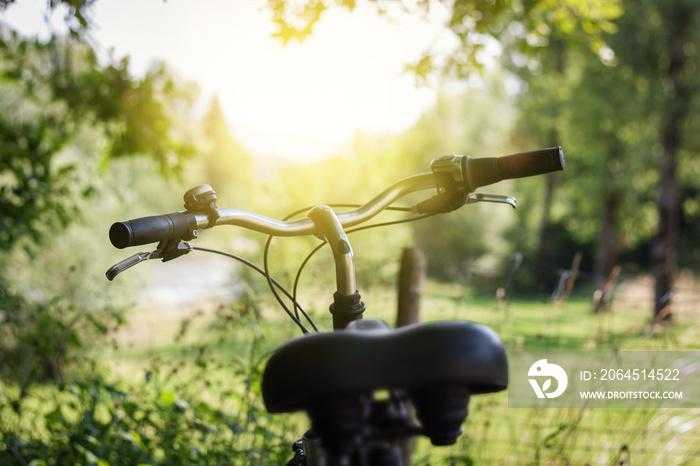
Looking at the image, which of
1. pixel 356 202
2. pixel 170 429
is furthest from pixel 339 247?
pixel 356 202

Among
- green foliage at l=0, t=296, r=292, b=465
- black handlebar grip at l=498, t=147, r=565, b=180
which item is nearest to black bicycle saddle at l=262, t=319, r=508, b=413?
black handlebar grip at l=498, t=147, r=565, b=180

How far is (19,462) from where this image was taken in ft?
8.06

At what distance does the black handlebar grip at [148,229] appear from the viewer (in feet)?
3.07

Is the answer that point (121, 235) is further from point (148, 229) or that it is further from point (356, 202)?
point (356, 202)

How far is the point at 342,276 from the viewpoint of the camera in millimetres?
1033

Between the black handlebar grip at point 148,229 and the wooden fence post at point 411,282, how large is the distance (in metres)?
1.84

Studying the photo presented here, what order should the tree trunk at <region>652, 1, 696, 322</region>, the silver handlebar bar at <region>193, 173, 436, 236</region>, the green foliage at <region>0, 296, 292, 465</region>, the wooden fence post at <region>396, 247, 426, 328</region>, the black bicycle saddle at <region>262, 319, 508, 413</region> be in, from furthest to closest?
the tree trunk at <region>652, 1, 696, 322</region> < the wooden fence post at <region>396, 247, 426, 328</region> < the green foliage at <region>0, 296, 292, 465</region> < the silver handlebar bar at <region>193, 173, 436, 236</region> < the black bicycle saddle at <region>262, 319, 508, 413</region>

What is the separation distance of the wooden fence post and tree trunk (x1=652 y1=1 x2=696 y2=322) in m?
8.33

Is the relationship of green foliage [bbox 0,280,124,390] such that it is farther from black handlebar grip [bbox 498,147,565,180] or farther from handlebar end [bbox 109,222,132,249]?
black handlebar grip [bbox 498,147,565,180]

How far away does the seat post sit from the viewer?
3.34ft

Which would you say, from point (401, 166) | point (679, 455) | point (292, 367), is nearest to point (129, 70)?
point (292, 367)

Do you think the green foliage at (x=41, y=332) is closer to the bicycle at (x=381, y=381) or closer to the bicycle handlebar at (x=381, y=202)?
the bicycle handlebar at (x=381, y=202)

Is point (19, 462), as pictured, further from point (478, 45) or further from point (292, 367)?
point (478, 45)

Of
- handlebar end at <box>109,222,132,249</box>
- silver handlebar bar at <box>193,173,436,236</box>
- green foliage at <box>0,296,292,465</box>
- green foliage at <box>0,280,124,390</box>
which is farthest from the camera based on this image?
green foliage at <box>0,280,124,390</box>
